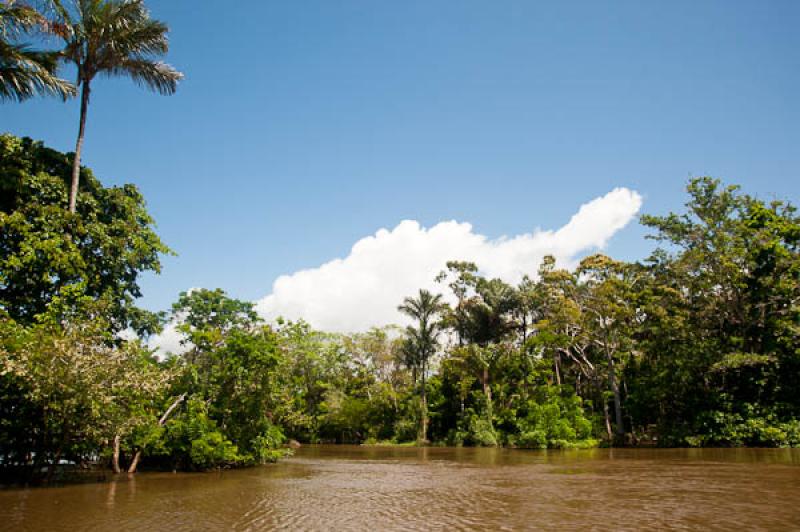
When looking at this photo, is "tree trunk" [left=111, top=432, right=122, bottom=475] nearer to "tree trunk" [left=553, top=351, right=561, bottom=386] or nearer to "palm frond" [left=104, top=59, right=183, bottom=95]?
"palm frond" [left=104, top=59, right=183, bottom=95]

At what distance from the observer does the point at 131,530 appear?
8.75 m

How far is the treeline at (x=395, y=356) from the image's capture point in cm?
1426

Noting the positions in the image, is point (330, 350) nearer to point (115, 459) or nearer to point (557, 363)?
point (557, 363)

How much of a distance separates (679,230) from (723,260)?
386 cm

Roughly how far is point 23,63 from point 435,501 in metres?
16.8

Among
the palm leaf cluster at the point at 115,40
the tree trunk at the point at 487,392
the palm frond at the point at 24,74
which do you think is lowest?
the tree trunk at the point at 487,392

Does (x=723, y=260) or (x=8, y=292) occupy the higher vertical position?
(x=723, y=260)

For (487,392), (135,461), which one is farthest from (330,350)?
(135,461)

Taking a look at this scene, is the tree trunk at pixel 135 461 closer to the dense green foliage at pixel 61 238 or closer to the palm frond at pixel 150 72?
the dense green foliage at pixel 61 238

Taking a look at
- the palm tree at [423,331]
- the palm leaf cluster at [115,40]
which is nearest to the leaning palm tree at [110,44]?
the palm leaf cluster at [115,40]

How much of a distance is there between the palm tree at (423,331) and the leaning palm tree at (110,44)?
85.1ft

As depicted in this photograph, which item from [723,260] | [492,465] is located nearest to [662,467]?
[492,465]

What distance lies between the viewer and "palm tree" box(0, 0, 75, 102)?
46.1ft

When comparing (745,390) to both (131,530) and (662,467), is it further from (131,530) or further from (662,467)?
(131,530)
